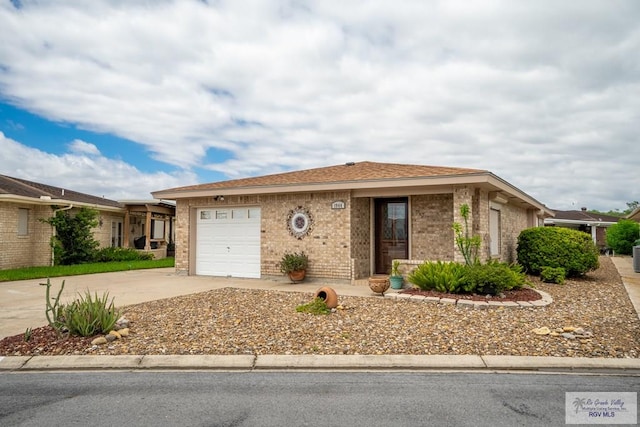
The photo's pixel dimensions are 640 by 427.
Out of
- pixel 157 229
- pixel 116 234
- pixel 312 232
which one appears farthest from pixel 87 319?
pixel 157 229

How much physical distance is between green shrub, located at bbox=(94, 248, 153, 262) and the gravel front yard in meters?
13.2

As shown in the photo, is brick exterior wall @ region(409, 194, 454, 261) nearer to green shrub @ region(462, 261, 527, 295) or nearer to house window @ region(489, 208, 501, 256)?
house window @ region(489, 208, 501, 256)

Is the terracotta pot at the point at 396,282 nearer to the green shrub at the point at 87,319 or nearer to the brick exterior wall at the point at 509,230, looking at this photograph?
the brick exterior wall at the point at 509,230

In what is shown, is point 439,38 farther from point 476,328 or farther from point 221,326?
point 221,326

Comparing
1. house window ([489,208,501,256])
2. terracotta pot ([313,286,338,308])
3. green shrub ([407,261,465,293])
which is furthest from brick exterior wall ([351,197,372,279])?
terracotta pot ([313,286,338,308])

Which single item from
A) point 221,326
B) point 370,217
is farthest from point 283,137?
point 221,326

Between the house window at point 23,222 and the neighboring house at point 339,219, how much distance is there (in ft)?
23.2

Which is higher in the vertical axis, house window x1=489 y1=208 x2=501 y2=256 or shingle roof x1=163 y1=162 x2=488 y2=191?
shingle roof x1=163 y1=162 x2=488 y2=191

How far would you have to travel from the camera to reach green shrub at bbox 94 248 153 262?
20.0 metres

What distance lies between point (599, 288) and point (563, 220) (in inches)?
900

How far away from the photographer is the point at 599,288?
10.7 metres

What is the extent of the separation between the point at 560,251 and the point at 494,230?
177 cm

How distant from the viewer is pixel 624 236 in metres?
25.0

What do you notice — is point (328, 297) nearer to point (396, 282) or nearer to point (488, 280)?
point (396, 282)
